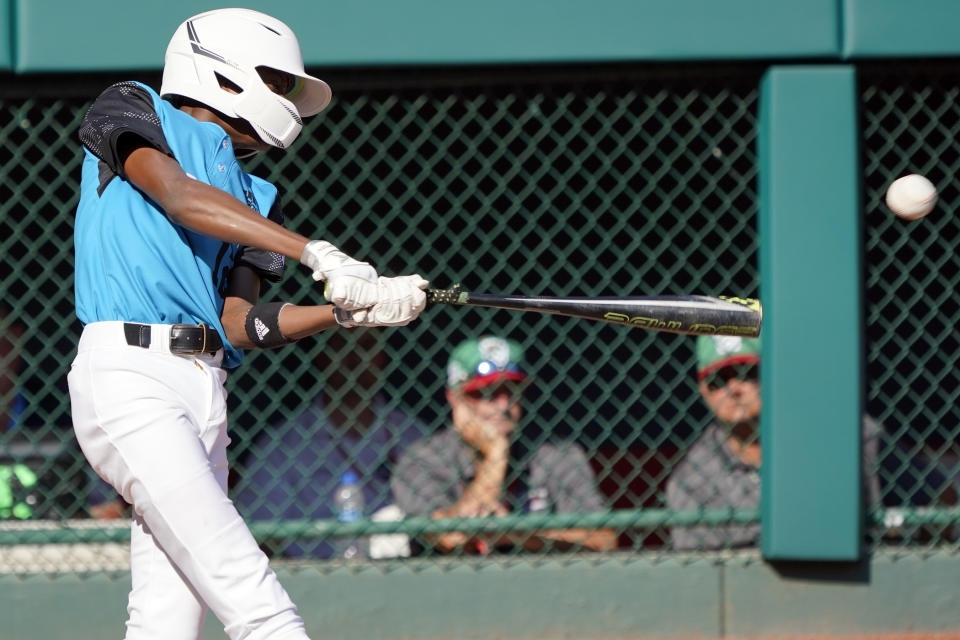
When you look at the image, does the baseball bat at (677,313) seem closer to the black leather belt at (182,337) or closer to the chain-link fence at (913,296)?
the black leather belt at (182,337)

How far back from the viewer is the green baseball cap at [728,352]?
4465 millimetres

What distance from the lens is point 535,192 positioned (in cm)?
550

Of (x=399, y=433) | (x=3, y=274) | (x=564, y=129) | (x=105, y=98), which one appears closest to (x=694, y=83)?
(x=564, y=129)

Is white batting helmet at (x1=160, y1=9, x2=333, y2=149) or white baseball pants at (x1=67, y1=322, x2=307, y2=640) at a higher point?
white batting helmet at (x1=160, y1=9, x2=333, y2=149)

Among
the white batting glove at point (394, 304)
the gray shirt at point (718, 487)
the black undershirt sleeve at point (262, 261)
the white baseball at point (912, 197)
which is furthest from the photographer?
the gray shirt at point (718, 487)

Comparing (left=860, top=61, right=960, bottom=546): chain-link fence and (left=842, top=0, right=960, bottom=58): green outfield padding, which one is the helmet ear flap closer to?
(left=842, top=0, right=960, bottom=58): green outfield padding

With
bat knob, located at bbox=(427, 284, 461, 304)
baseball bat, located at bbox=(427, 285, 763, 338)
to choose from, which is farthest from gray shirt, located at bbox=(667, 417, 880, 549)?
bat knob, located at bbox=(427, 284, 461, 304)

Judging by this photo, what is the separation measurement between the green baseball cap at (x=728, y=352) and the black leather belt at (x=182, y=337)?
2.44 m

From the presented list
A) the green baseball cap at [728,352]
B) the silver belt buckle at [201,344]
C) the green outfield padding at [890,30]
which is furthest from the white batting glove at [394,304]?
the green outfield padding at [890,30]

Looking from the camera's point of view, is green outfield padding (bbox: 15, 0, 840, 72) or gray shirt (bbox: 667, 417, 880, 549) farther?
gray shirt (bbox: 667, 417, 880, 549)

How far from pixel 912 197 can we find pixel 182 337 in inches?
98.3

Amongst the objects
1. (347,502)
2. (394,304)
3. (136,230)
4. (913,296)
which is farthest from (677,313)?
(913,296)

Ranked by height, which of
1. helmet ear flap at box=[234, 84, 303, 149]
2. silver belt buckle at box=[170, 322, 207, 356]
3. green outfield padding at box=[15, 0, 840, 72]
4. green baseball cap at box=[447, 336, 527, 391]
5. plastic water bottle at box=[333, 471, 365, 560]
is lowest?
plastic water bottle at box=[333, 471, 365, 560]

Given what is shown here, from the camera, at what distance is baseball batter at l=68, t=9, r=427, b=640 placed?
2.32m
